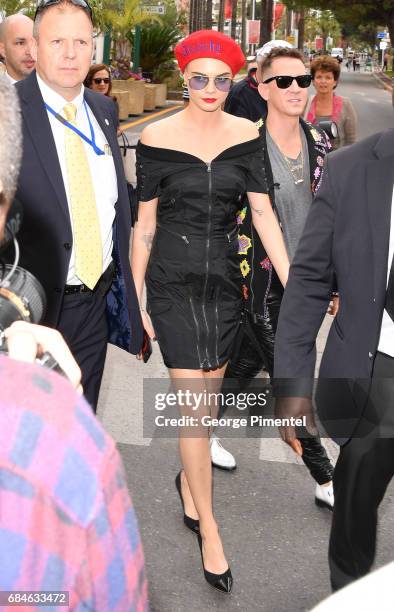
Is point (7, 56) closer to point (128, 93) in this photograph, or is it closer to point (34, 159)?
point (34, 159)

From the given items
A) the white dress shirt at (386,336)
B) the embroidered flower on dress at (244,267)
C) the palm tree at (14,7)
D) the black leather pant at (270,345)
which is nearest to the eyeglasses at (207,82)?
the embroidered flower on dress at (244,267)

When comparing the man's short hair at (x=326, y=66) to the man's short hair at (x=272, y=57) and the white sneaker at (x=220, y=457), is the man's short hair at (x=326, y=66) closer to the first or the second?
the man's short hair at (x=272, y=57)

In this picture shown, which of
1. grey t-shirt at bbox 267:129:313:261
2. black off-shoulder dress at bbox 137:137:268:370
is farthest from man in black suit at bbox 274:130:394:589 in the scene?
grey t-shirt at bbox 267:129:313:261

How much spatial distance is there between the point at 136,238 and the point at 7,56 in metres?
3.44

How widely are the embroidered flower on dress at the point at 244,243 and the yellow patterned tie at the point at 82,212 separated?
817mm

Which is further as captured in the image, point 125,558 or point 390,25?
point 390,25

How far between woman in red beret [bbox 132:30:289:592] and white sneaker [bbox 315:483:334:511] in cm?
84

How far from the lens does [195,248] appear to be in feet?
12.8

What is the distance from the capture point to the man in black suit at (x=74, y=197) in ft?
11.9

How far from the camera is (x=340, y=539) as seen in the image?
3.25m

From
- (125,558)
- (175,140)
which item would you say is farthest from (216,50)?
(125,558)

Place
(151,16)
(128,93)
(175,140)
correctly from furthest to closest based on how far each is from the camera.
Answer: (151,16)
(128,93)
(175,140)

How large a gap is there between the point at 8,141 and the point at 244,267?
313 centimetres

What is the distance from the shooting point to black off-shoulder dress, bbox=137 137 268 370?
3885 millimetres
